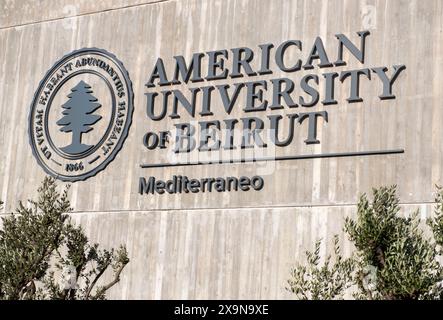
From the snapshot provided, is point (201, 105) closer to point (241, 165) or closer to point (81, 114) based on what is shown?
point (241, 165)

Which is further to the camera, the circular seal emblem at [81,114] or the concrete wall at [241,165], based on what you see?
the circular seal emblem at [81,114]

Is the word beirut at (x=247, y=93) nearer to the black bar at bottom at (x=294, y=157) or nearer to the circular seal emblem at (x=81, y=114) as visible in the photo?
the black bar at bottom at (x=294, y=157)

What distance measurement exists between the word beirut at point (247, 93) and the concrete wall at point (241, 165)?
0.54ft

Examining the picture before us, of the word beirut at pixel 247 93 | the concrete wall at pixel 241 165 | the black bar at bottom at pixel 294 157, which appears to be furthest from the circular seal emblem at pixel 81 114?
the black bar at bottom at pixel 294 157

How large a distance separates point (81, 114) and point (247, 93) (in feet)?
14.3

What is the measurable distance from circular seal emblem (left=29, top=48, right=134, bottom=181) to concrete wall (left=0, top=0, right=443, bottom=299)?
252 mm

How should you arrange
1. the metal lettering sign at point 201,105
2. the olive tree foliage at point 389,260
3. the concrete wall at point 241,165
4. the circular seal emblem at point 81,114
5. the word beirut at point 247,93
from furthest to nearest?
the circular seal emblem at point 81,114 < the metal lettering sign at point 201,105 < the word beirut at point 247,93 < the concrete wall at point 241,165 < the olive tree foliage at point 389,260

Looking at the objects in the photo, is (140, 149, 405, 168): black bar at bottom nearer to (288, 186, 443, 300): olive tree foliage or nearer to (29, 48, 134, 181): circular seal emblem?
(29, 48, 134, 181): circular seal emblem

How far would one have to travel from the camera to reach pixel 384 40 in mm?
17328

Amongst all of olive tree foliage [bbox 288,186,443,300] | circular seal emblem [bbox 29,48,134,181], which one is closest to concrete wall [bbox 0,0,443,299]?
circular seal emblem [bbox 29,48,134,181]

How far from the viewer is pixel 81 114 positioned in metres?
21.1

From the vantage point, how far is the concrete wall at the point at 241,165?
1681cm

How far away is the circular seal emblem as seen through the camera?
67.2 feet
